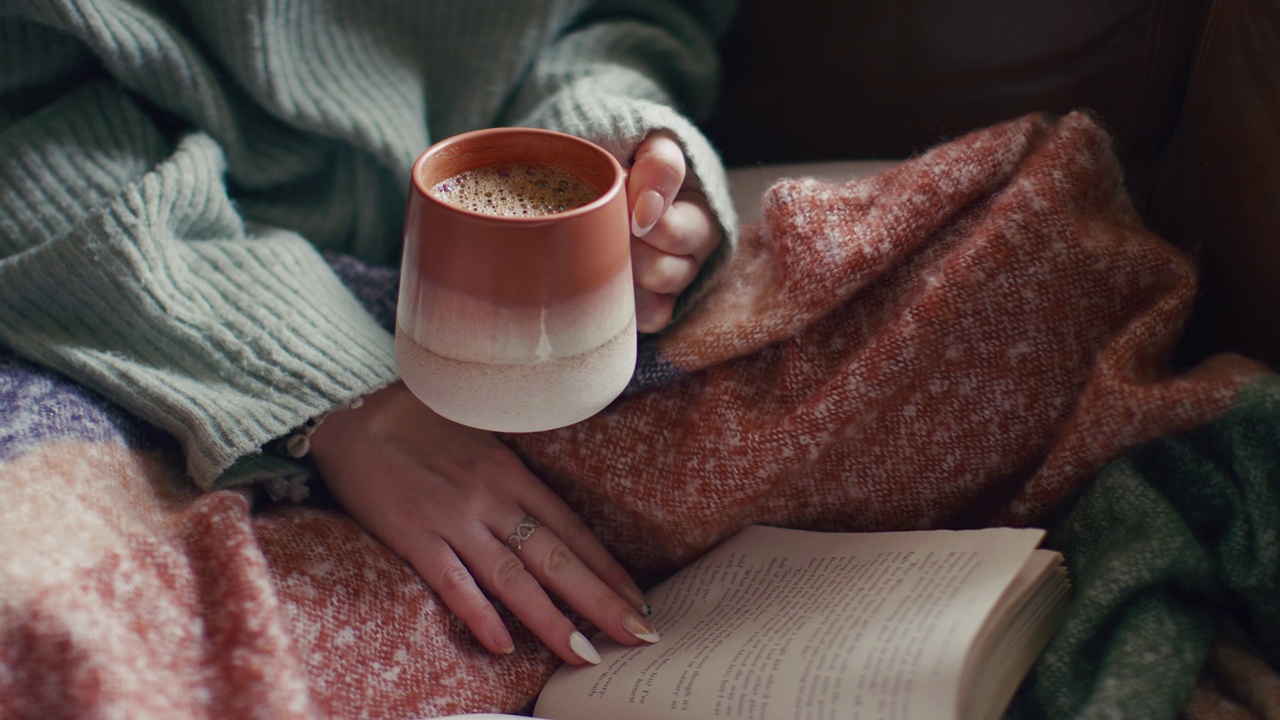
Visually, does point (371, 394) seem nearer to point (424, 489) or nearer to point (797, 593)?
point (424, 489)

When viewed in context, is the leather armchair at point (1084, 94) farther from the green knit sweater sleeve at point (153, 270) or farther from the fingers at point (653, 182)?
the green knit sweater sleeve at point (153, 270)

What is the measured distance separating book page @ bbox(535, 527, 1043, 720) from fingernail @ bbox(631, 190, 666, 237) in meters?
0.22

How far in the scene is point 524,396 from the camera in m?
0.49

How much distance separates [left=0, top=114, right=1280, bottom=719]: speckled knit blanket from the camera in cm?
52

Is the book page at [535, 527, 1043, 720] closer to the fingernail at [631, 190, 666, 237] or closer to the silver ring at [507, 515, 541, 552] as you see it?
the silver ring at [507, 515, 541, 552]

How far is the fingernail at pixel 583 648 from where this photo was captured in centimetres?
61

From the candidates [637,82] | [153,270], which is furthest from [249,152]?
[637,82]

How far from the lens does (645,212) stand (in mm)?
572

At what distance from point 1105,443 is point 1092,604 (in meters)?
0.10

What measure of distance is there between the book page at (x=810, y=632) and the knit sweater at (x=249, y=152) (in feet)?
0.77

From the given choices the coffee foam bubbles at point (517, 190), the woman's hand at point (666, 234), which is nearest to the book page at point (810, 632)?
the woman's hand at point (666, 234)

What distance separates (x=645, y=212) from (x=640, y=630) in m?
0.26

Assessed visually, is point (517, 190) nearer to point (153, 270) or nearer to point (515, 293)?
point (515, 293)

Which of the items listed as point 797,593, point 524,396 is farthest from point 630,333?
point 797,593
